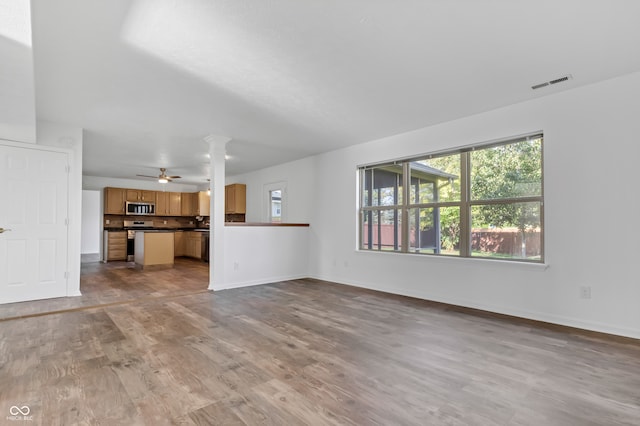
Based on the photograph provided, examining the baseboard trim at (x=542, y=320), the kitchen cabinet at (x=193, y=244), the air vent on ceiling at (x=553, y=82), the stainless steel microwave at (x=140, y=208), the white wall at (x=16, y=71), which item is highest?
the air vent on ceiling at (x=553, y=82)

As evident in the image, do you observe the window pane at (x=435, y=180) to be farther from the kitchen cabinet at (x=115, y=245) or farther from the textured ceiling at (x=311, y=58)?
the kitchen cabinet at (x=115, y=245)

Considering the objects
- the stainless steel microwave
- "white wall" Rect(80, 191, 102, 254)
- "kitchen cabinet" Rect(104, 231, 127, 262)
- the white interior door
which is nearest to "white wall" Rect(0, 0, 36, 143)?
the white interior door

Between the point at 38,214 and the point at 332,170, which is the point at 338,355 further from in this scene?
the point at 38,214

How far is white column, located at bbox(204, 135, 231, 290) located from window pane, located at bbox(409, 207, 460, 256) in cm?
292

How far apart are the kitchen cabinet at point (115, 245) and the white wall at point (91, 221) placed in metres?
0.66

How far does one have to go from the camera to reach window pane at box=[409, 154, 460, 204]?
4.41 metres

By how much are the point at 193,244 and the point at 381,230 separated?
21.1 ft

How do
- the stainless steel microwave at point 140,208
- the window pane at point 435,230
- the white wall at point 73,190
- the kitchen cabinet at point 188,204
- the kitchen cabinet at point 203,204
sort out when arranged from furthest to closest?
the kitchen cabinet at point 188,204 < the kitchen cabinet at point 203,204 < the stainless steel microwave at point 140,208 < the white wall at point 73,190 < the window pane at point 435,230

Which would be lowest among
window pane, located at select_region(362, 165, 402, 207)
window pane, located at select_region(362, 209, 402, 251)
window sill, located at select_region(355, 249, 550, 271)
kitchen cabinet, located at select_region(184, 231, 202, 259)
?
kitchen cabinet, located at select_region(184, 231, 202, 259)

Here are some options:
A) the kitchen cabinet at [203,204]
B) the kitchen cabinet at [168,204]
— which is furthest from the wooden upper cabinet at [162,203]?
the kitchen cabinet at [203,204]

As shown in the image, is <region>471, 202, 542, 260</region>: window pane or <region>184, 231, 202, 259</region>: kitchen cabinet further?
<region>184, 231, 202, 259</region>: kitchen cabinet

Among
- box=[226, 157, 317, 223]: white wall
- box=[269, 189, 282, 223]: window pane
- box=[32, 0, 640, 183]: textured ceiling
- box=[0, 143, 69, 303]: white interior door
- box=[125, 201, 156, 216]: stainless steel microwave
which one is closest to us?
box=[32, 0, 640, 183]: textured ceiling

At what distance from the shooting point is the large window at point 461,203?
375 cm

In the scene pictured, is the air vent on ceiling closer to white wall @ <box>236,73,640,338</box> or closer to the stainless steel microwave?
white wall @ <box>236,73,640,338</box>
